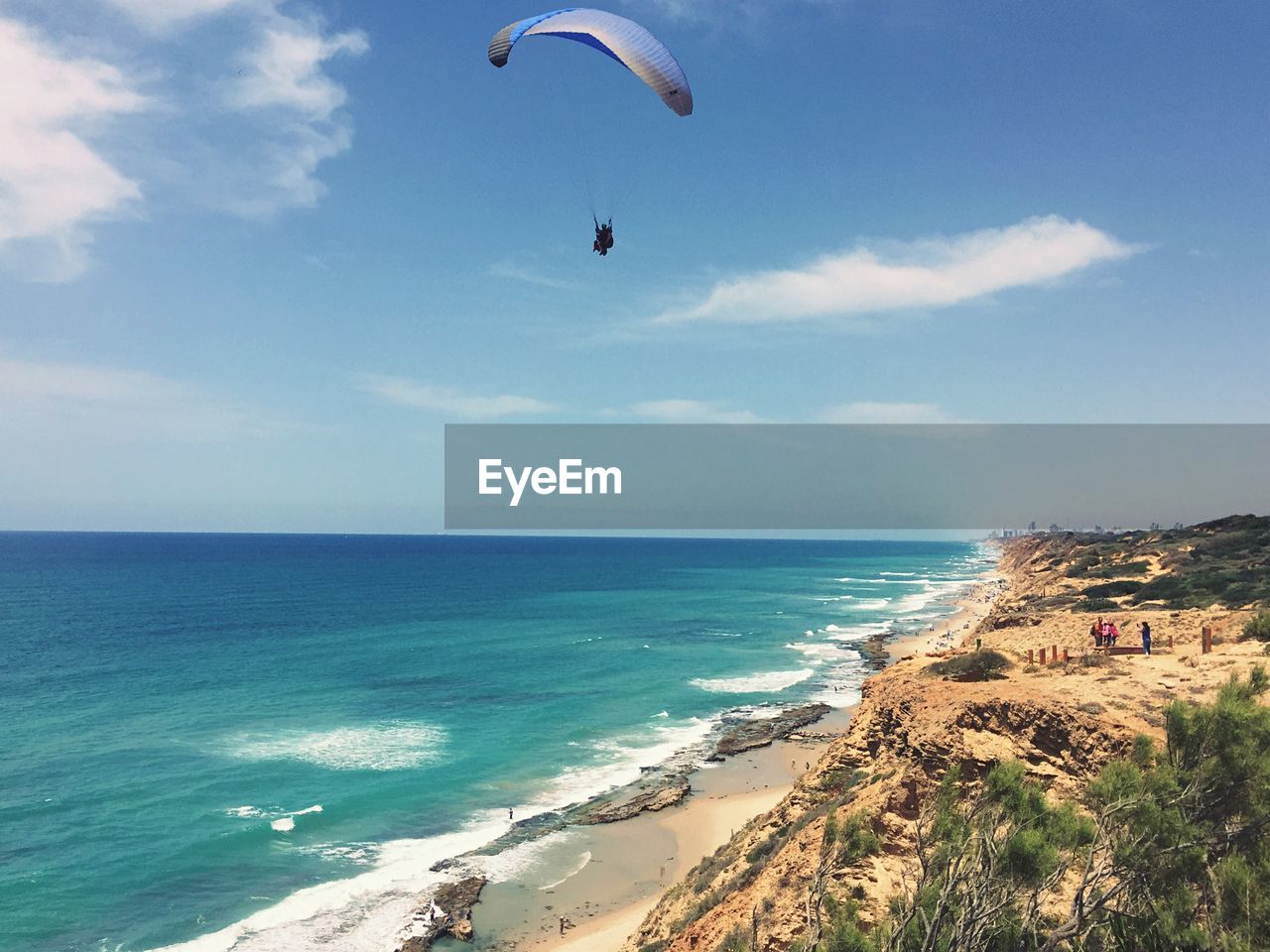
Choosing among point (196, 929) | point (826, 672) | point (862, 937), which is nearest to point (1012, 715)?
point (862, 937)

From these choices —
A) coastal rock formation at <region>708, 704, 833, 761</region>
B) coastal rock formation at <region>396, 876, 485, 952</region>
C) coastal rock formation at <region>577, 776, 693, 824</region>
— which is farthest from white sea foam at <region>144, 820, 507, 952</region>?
coastal rock formation at <region>708, 704, 833, 761</region>

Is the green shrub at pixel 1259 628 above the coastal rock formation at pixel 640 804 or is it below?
above

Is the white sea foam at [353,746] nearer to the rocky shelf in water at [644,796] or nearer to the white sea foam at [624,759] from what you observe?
the white sea foam at [624,759]

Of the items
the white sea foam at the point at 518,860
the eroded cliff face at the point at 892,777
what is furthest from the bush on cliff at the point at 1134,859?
the white sea foam at the point at 518,860

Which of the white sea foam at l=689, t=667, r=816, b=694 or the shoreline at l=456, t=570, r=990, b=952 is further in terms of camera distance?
the white sea foam at l=689, t=667, r=816, b=694

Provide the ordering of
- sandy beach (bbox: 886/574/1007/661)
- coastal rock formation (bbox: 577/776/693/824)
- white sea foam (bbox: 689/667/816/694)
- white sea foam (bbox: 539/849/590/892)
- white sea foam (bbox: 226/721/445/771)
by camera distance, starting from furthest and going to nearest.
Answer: sandy beach (bbox: 886/574/1007/661) < white sea foam (bbox: 689/667/816/694) < white sea foam (bbox: 226/721/445/771) < coastal rock formation (bbox: 577/776/693/824) < white sea foam (bbox: 539/849/590/892)

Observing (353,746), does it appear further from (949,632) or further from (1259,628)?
(949,632)

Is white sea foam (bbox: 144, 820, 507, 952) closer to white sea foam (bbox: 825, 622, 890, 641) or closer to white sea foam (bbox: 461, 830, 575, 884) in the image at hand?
white sea foam (bbox: 461, 830, 575, 884)

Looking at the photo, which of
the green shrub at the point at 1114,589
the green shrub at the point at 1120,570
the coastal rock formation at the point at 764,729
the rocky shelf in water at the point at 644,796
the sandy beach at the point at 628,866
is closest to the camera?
the sandy beach at the point at 628,866
